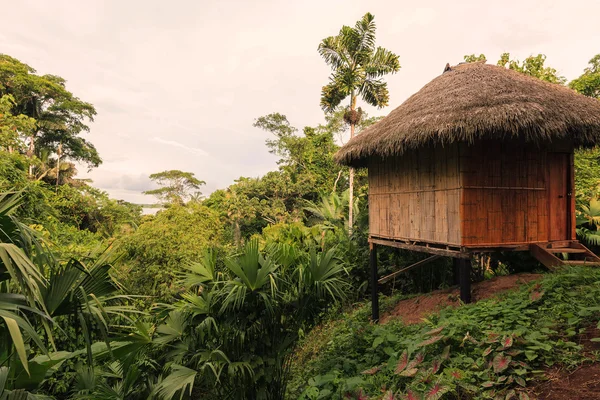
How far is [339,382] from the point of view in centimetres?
472

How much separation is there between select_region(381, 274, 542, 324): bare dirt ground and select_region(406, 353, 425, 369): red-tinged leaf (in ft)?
7.84

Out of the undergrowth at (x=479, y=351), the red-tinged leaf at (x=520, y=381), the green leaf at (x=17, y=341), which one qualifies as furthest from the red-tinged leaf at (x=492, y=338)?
the green leaf at (x=17, y=341)

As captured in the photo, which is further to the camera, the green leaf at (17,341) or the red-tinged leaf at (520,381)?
the red-tinged leaf at (520,381)

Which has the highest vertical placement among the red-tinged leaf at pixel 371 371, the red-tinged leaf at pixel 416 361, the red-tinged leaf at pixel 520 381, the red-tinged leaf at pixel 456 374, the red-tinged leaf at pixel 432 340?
the red-tinged leaf at pixel 432 340

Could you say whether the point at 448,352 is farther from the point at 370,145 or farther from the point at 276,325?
the point at 370,145

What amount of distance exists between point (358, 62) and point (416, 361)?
45.3 ft

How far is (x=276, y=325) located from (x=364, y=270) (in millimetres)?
6162

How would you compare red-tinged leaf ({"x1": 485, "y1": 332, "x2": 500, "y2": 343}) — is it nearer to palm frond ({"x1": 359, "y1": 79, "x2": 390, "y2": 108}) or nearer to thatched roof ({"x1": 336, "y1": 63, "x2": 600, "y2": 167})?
thatched roof ({"x1": 336, "y1": 63, "x2": 600, "y2": 167})

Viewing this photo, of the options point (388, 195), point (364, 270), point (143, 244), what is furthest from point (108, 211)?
point (388, 195)

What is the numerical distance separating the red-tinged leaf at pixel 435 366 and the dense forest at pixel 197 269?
11.4 inches

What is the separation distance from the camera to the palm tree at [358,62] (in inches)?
600

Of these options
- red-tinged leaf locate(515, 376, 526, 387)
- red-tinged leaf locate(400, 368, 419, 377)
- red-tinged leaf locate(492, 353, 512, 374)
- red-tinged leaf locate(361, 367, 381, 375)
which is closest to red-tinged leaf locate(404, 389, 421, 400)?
red-tinged leaf locate(400, 368, 419, 377)

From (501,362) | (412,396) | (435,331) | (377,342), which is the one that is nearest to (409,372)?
(412,396)

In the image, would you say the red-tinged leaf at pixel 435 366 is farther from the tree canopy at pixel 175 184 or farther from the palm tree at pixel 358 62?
the tree canopy at pixel 175 184
